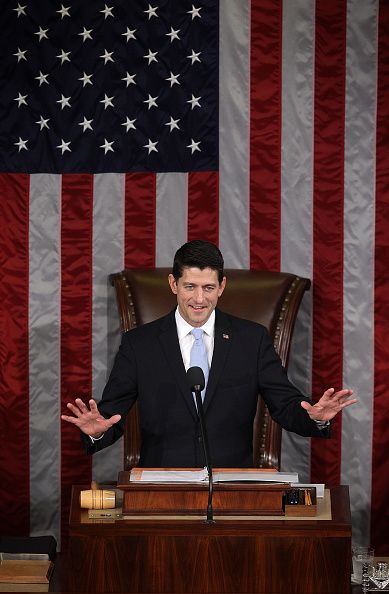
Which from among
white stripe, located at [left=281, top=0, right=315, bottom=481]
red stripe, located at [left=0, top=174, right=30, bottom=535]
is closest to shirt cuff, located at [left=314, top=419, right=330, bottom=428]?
white stripe, located at [left=281, top=0, right=315, bottom=481]

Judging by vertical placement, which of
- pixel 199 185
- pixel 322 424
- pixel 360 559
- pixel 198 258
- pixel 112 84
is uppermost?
pixel 112 84

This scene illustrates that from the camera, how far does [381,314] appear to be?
5.30 meters

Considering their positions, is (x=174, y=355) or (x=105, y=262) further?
(x=105, y=262)

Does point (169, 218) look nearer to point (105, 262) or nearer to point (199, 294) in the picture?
point (105, 262)

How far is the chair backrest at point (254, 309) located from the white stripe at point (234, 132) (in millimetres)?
409

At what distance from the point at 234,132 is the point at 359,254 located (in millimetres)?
867

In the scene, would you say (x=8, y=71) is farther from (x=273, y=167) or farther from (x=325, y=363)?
(x=325, y=363)

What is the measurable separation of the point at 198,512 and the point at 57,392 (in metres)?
2.27

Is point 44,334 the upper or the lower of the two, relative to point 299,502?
upper

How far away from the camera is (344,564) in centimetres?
319

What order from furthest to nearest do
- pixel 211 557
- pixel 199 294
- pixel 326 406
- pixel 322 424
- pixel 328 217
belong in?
pixel 328 217 → pixel 199 294 → pixel 322 424 → pixel 326 406 → pixel 211 557

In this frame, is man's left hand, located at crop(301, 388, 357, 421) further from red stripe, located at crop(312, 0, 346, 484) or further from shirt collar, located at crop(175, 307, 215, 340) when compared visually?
red stripe, located at crop(312, 0, 346, 484)

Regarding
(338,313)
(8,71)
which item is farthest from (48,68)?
(338,313)

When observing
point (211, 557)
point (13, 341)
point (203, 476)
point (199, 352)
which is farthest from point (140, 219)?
point (211, 557)
